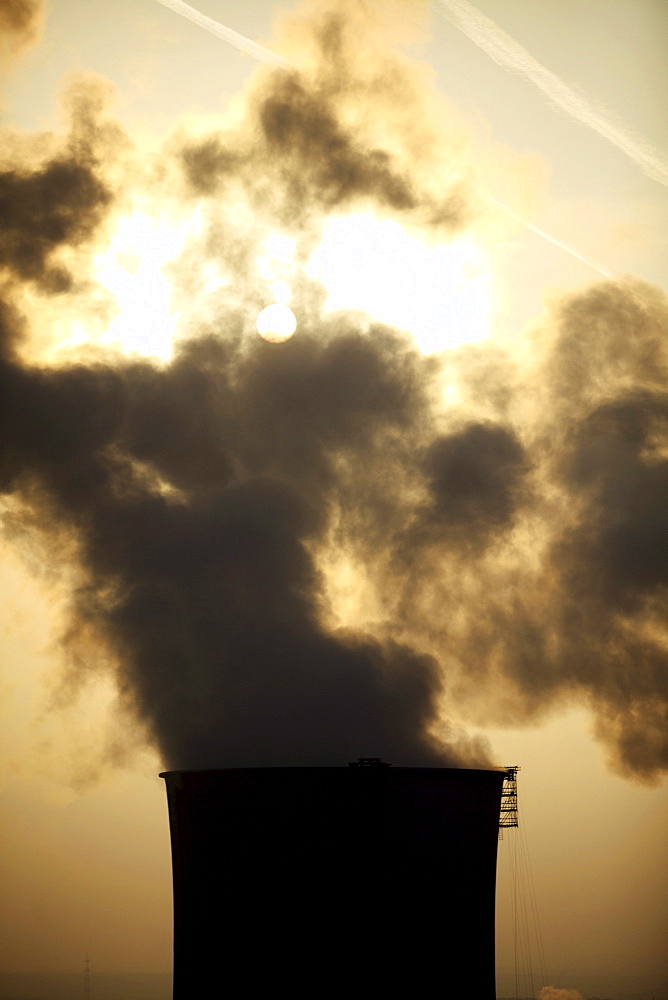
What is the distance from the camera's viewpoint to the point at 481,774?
503 inches

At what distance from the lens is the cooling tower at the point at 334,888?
11.5 meters

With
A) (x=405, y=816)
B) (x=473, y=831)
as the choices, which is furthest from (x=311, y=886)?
(x=473, y=831)

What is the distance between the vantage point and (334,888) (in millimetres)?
11633

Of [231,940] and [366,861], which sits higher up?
[366,861]

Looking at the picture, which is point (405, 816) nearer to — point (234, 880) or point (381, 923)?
point (381, 923)

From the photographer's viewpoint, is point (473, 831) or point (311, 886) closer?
point (311, 886)

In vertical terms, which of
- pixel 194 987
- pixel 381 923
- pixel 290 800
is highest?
pixel 290 800

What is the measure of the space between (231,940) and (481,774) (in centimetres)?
411

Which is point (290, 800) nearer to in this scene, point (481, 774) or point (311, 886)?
point (311, 886)

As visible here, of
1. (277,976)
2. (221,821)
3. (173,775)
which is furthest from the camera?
(173,775)

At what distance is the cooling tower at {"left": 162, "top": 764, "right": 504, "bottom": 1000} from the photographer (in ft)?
37.7

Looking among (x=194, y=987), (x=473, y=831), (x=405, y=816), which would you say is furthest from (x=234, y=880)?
(x=473, y=831)

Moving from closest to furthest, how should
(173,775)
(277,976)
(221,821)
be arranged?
(277,976) < (221,821) < (173,775)

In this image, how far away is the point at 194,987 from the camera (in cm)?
1199
